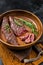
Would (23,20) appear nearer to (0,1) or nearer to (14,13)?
(14,13)

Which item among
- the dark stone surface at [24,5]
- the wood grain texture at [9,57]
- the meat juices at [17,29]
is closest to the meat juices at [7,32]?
the meat juices at [17,29]

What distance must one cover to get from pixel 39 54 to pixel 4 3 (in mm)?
1101

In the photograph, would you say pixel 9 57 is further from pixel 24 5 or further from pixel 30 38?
pixel 24 5

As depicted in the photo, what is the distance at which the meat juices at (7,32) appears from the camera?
82.7 inches

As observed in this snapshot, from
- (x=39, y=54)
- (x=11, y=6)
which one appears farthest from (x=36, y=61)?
(x=11, y=6)

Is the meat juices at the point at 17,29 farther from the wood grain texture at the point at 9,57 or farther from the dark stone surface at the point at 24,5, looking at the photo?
the dark stone surface at the point at 24,5

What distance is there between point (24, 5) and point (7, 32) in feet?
3.04

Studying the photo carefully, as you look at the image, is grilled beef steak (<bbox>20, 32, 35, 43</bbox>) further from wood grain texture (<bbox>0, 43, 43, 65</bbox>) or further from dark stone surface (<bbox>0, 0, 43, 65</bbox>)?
dark stone surface (<bbox>0, 0, 43, 65</bbox>)

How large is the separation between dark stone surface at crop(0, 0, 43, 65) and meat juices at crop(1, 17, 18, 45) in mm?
655

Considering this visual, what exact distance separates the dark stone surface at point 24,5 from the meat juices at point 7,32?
0.65 meters

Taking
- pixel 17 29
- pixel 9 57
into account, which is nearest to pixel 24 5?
pixel 17 29

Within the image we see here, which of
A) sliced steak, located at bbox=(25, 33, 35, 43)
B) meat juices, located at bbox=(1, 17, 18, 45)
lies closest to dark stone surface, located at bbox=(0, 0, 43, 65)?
meat juices, located at bbox=(1, 17, 18, 45)

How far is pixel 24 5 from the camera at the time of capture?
9.77 ft

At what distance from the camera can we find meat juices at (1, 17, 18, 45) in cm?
210
